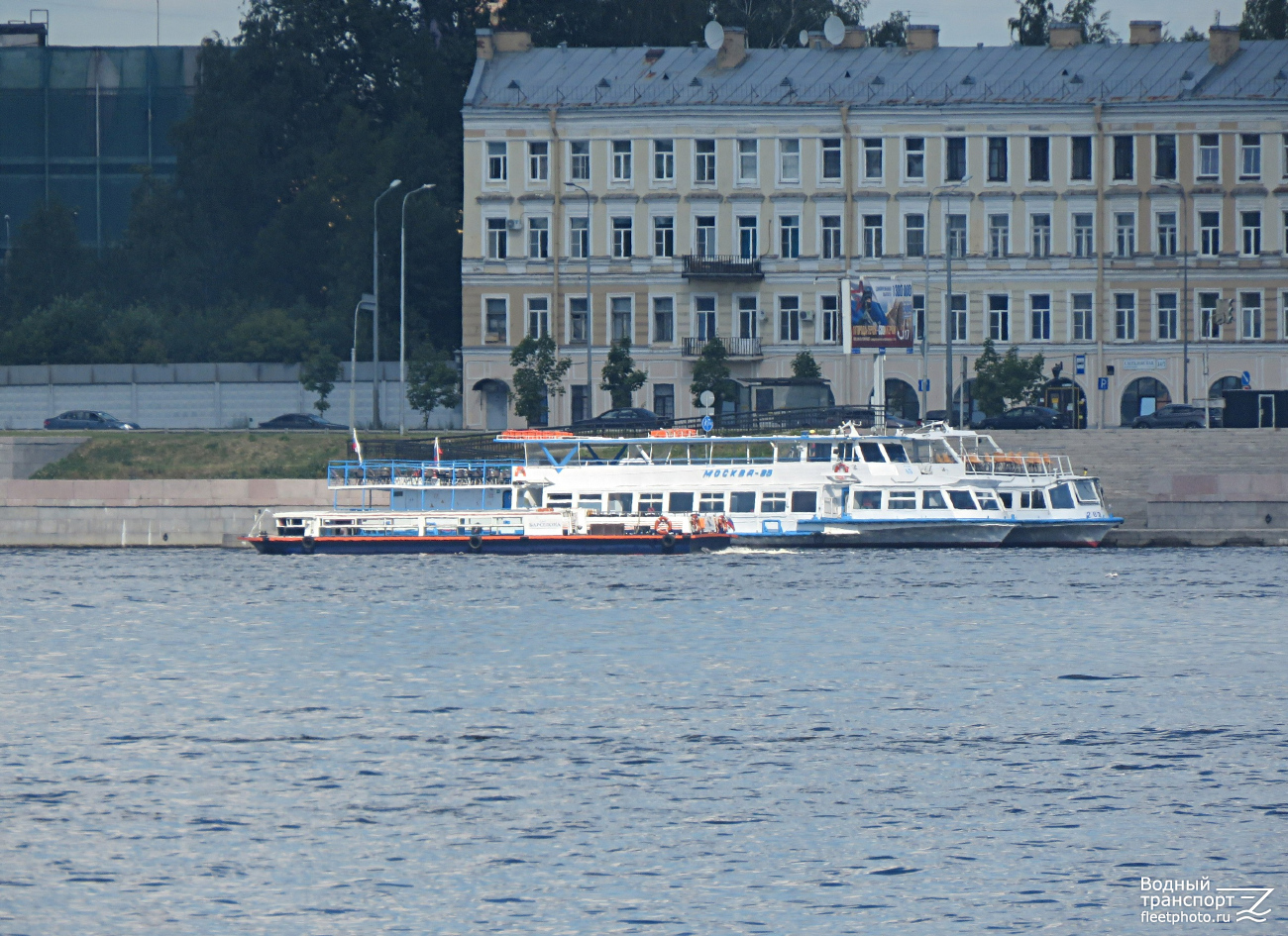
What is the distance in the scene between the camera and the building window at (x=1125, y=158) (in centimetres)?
8844

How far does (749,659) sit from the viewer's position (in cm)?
3922

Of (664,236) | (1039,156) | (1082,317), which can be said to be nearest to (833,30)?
(1039,156)

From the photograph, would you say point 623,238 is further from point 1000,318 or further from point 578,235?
point 1000,318

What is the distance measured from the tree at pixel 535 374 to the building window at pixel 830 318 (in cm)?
1125

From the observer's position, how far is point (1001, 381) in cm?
8281

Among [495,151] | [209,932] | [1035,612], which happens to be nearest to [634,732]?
[209,932]

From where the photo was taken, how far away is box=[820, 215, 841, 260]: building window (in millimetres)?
89188

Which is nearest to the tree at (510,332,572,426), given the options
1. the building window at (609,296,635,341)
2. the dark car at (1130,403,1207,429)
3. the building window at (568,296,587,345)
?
the building window at (568,296,587,345)

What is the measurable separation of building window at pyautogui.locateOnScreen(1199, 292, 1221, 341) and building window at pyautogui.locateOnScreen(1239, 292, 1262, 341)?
1.09 meters

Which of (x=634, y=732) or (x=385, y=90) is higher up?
(x=385, y=90)

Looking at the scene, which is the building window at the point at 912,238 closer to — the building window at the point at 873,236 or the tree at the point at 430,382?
the building window at the point at 873,236

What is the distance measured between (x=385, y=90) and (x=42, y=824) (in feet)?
281

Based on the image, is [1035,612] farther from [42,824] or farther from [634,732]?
[42,824]

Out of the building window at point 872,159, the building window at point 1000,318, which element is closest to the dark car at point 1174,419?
the building window at point 1000,318
